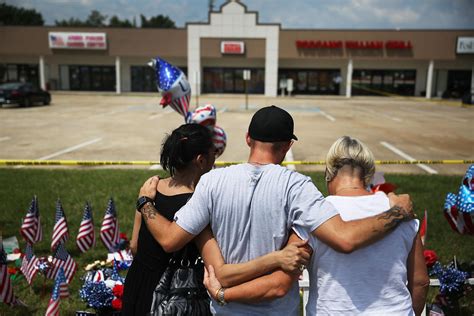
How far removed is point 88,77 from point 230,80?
577 inches

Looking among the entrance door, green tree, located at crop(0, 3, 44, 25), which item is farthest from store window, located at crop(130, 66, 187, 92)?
green tree, located at crop(0, 3, 44, 25)

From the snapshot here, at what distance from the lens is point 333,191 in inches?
90.4

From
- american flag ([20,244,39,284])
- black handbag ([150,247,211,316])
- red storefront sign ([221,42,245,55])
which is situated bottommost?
american flag ([20,244,39,284])

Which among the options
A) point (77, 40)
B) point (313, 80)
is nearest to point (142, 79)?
point (77, 40)

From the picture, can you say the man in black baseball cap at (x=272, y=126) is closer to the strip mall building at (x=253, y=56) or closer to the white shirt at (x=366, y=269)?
the white shirt at (x=366, y=269)

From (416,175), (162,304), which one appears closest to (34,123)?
(416,175)

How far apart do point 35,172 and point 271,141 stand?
8652 mm

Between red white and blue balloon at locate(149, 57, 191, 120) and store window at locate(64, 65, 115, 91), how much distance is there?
41867 mm

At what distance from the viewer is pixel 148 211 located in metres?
2.30

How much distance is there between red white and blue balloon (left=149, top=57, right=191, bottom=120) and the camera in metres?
5.18

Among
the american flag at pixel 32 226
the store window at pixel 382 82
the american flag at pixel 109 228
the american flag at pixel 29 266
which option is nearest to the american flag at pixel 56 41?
the store window at pixel 382 82

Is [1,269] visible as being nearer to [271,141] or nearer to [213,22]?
[271,141]

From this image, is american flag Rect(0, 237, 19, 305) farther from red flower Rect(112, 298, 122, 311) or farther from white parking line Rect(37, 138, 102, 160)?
white parking line Rect(37, 138, 102, 160)

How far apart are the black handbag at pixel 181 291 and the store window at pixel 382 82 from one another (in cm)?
4420
